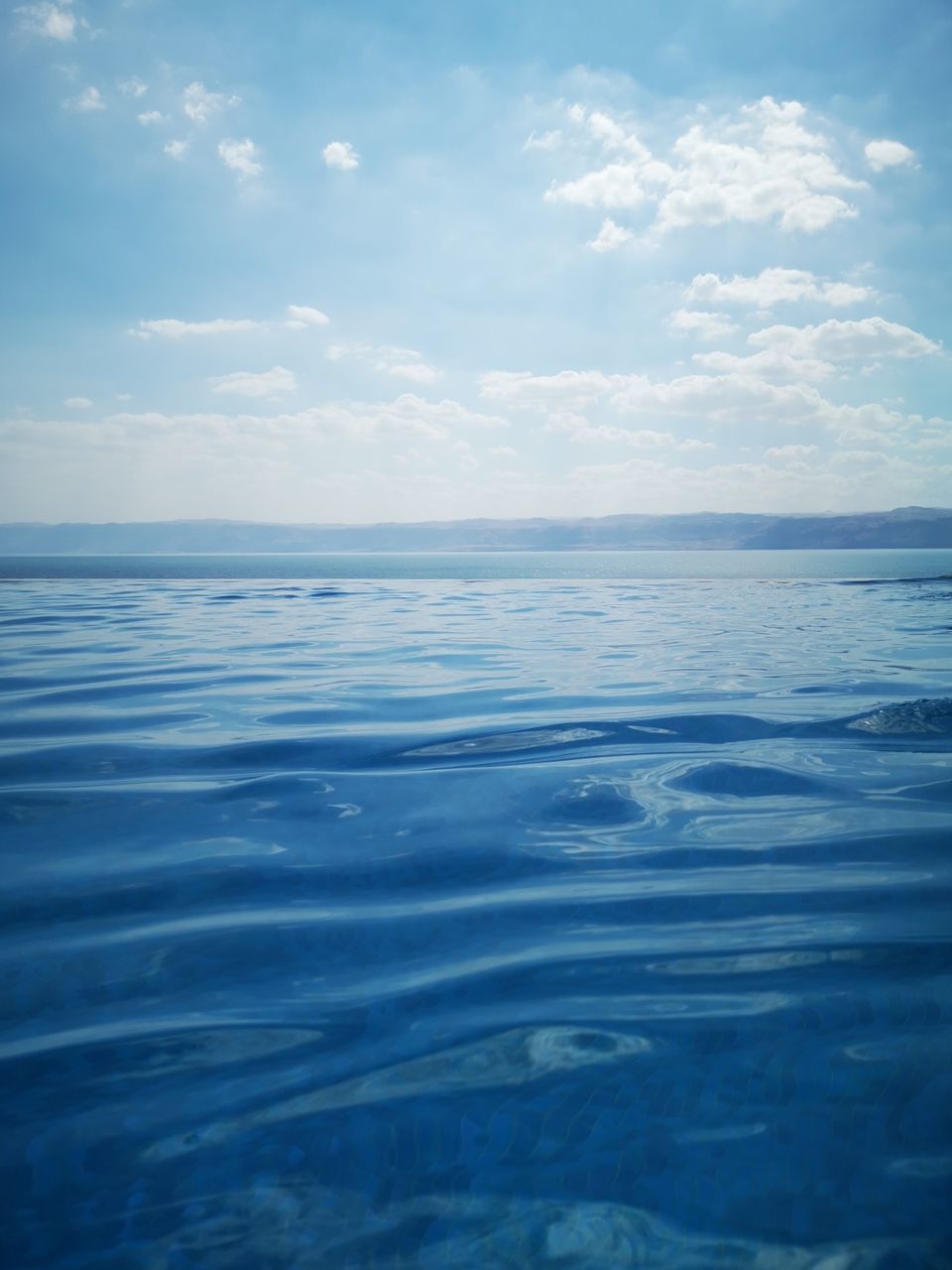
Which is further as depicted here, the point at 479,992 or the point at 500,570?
the point at 500,570

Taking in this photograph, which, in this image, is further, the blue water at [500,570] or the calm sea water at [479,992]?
the blue water at [500,570]

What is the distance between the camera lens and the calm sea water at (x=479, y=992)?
1264mm

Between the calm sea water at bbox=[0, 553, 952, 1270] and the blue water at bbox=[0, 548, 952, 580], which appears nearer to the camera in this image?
the calm sea water at bbox=[0, 553, 952, 1270]

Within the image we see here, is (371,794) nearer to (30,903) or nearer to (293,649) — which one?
(30,903)

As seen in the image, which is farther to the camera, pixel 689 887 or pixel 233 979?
pixel 689 887

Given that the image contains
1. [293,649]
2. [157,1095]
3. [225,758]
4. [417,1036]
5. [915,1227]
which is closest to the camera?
[915,1227]

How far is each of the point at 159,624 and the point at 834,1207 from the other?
10.5 metres

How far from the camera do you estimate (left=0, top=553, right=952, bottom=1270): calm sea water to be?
126 cm

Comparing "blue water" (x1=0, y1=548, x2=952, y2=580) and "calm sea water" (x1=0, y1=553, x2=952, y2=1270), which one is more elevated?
"blue water" (x1=0, y1=548, x2=952, y2=580)

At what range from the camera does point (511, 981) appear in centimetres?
191

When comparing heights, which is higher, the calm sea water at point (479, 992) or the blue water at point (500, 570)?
the blue water at point (500, 570)

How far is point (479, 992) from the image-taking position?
1.87 m

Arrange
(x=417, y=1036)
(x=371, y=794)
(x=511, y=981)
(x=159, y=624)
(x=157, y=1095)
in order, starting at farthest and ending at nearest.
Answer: (x=159, y=624) < (x=371, y=794) < (x=511, y=981) < (x=417, y=1036) < (x=157, y=1095)

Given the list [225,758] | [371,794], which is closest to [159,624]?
[225,758]
